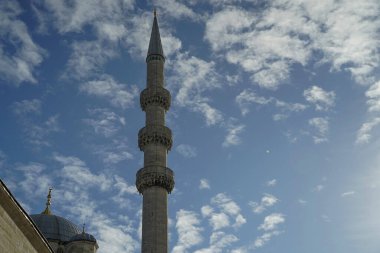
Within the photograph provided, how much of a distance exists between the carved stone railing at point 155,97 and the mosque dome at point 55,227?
9.80 metres

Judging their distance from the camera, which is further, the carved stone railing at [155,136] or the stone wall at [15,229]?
the carved stone railing at [155,136]

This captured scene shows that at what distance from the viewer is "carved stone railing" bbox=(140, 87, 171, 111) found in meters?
29.9

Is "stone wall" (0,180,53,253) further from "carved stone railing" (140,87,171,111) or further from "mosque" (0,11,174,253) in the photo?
"carved stone railing" (140,87,171,111)

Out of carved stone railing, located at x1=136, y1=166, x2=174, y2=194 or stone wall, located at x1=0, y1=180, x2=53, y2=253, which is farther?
carved stone railing, located at x1=136, y1=166, x2=174, y2=194

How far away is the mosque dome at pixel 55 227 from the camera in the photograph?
32194 mm

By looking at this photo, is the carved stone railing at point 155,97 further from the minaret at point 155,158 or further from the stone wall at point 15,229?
the stone wall at point 15,229

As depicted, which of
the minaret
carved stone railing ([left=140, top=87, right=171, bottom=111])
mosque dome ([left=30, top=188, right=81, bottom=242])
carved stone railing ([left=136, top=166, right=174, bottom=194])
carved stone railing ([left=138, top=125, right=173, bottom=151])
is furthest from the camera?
mosque dome ([left=30, top=188, right=81, bottom=242])

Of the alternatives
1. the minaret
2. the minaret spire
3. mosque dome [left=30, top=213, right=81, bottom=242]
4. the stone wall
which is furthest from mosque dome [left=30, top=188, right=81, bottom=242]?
the stone wall

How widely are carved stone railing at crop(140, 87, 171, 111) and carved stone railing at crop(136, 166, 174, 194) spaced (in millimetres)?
4578

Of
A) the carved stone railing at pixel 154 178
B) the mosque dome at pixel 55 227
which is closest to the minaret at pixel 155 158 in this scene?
the carved stone railing at pixel 154 178

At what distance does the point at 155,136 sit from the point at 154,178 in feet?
8.71

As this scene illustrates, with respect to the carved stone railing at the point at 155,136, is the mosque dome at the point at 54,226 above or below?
below

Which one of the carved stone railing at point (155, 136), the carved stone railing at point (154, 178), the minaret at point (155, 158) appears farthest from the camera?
the carved stone railing at point (155, 136)

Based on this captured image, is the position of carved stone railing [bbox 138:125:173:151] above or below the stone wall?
above
